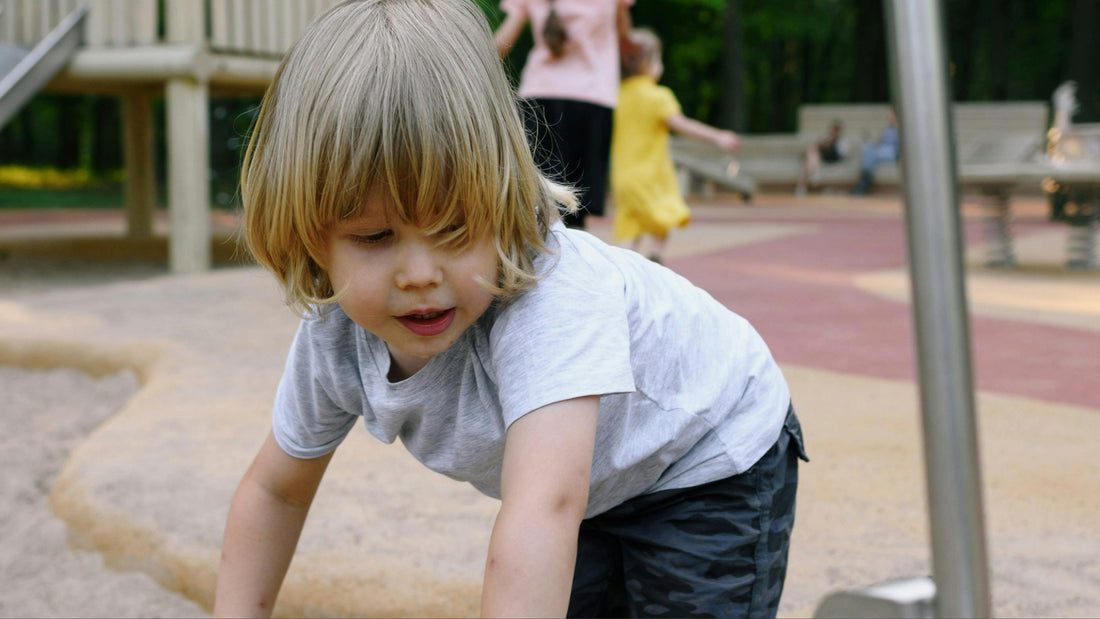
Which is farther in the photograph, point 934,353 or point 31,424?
point 31,424

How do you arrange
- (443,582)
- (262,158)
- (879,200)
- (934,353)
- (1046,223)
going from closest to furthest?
(934,353), (262,158), (443,582), (1046,223), (879,200)

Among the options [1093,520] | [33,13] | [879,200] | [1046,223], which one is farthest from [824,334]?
[879,200]

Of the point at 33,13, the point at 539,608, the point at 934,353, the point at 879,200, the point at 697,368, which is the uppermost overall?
the point at 33,13

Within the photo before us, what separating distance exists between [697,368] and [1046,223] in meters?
11.0

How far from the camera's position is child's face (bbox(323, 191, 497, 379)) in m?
1.06

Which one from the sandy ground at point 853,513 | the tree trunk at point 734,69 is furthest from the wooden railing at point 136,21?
the tree trunk at point 734,69

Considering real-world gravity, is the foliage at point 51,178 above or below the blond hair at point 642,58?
below

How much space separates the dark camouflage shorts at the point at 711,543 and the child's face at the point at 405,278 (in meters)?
0.42

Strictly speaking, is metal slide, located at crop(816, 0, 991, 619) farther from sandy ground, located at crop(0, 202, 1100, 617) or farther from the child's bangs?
sandy ground, located at crop(0, 202, 1100, 617)

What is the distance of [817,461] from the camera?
2559mm

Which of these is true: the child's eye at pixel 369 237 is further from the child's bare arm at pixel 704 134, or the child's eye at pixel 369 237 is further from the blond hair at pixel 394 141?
the child's bare arm at pixel 704 134

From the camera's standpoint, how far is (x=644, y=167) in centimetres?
602

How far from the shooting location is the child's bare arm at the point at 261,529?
141cm

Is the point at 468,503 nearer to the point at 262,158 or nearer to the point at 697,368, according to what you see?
the point at 697,368
